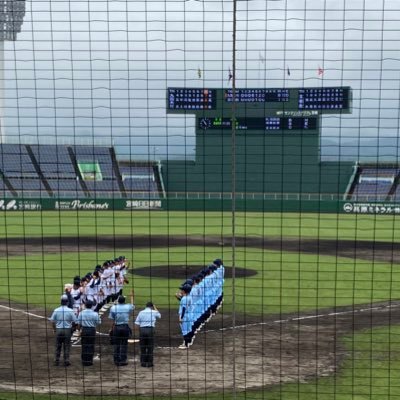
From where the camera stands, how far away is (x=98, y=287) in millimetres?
11133

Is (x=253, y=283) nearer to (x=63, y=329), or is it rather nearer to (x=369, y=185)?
(x=63, y=329)

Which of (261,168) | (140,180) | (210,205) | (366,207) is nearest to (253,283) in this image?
(261,168)

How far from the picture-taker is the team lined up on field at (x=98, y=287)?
33.1 ft

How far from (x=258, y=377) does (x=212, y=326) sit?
2.88 m

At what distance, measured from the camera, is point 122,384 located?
771cm

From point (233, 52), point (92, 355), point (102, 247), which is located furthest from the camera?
point (102, 247)

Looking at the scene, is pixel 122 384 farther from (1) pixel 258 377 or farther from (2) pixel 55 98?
(2) pixel 55 98

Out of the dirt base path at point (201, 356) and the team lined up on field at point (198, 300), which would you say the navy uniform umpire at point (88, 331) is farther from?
the team lined up on field at point (198, 300)

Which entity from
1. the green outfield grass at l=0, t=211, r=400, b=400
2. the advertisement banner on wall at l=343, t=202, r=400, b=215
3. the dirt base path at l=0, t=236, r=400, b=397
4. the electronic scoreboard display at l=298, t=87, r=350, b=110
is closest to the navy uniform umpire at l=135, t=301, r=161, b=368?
the dirt base path at l=0, t=236, r=400, b=397

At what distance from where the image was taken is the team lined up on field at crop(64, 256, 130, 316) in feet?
33.1

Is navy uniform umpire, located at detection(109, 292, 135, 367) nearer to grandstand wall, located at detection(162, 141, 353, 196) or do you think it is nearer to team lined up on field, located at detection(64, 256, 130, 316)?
team lined up on field, located at detection(64, 256, 130, 316)

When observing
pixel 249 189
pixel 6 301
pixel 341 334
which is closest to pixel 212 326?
pixel 341 334

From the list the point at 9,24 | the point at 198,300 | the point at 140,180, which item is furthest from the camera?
the point at 140,180

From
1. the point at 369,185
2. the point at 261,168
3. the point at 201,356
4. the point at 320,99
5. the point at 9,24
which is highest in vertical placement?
the point at 9,24
